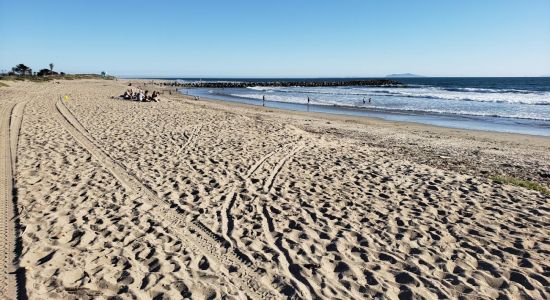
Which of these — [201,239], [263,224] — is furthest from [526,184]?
[201,239]

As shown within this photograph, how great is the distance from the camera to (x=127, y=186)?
7562mm

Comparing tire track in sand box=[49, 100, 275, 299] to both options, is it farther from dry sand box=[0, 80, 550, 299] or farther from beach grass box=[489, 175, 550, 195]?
beach grass box=[489, 175, 550, 195]

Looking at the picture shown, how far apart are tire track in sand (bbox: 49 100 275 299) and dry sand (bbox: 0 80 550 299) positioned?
20 mm

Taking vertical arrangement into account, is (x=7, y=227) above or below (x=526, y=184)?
above

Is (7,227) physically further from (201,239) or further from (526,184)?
(526,184)

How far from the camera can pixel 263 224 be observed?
5.95m

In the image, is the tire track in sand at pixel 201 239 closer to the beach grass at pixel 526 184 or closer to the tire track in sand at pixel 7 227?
the tire track in sand at pixel 7 227

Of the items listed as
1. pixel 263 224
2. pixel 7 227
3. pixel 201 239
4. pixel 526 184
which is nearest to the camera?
pixel 201 239

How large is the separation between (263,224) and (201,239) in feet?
3.37

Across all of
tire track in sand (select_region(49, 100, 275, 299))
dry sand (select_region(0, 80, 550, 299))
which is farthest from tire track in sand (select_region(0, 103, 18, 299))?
tire track in sand (select_region(49, 100, 275, 299))

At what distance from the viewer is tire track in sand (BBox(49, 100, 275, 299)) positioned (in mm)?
4357

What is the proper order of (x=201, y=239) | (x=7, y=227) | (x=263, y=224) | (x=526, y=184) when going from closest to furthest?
1. (x=201, y=239)
2. (x=7, y=227)
3. (x=263, y=224)
4. (x=526, y=184)

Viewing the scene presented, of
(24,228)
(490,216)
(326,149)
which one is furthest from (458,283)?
(326,149)

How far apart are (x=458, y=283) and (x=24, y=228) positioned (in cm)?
583
